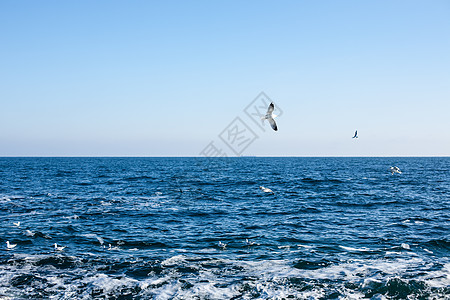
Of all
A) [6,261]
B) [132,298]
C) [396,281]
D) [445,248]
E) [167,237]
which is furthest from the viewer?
[167,237]

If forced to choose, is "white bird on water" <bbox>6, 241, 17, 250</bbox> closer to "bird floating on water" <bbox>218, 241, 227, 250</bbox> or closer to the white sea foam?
the white sea foam

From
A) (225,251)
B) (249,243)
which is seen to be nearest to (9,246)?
(225,251)

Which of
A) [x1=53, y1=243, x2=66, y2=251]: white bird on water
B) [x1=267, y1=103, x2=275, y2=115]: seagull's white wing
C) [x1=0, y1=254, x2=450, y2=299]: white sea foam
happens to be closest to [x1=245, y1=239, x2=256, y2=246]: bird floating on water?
[x1=0, y1=254, x2=450, y2=299]: white sea foam

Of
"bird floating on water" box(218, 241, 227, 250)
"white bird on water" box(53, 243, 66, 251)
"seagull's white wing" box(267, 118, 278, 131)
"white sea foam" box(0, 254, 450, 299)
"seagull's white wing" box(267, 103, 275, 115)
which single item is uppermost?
"seagull's white wing" box(267, 103, 275, 115)

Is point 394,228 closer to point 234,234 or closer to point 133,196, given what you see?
point 234,234

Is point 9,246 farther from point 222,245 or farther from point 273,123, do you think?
point 273,123

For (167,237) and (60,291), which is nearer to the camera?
(60,291)

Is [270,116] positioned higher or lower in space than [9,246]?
higher

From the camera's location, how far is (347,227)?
66.0 ft

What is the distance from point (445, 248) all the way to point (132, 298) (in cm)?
1376

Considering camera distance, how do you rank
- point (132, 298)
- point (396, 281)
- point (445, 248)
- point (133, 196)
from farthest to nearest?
1. point (133, 196)
2. point (445, 248)
3. point (396, 281)
4. point (132, 298)

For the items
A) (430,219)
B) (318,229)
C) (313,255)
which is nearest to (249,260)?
(313,255)

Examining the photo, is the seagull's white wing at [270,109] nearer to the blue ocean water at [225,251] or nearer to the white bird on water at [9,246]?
the blue ocean water at [225,251]

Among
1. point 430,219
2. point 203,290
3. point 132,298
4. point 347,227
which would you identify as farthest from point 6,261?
point 430,219
